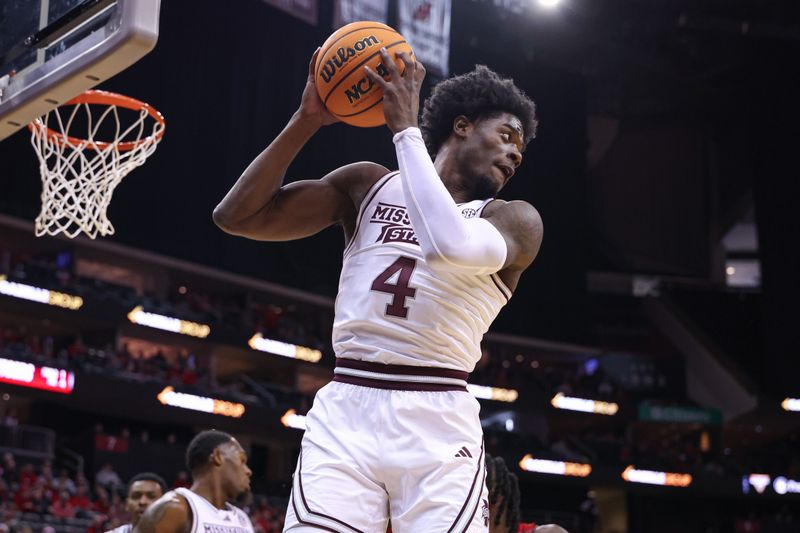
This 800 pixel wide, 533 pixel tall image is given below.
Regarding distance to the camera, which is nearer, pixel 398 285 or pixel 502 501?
pixel 398 285

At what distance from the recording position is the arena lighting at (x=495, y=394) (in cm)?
2773

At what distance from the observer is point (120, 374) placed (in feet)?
71.5

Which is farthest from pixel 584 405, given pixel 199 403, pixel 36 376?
pixel 36 376

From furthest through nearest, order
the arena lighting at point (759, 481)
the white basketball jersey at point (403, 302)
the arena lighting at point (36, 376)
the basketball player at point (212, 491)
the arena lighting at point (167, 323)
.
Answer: the arena lighting at point (759, 481)
the arena lighting at point (167, 323)
the arena lighting at point (36, 376)
the basketball player at point (212, 491)
the white basketball jersey at point (403, 302)

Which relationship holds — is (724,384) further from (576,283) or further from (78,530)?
(78,530)

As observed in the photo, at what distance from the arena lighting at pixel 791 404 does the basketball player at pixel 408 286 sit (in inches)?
1042

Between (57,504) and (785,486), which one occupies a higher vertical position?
(785,486)

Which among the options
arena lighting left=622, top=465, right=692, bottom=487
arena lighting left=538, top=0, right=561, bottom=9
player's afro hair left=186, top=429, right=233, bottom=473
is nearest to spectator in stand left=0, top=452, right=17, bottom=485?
player's afro hair left=186, top=429, right=233, bottom=473

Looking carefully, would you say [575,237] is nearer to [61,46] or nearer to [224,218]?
[61,46]

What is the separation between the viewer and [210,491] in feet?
18.4

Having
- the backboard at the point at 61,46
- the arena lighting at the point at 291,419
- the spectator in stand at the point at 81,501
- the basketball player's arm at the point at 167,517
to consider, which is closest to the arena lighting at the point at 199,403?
the arena lighting at the point at 291,419

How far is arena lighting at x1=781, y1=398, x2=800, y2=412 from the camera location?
27750 mm

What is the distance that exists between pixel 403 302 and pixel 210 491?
3.04 m

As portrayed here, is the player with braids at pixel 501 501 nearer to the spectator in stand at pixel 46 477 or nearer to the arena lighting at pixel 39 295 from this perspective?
the spectator in stand at pixel 46 477
